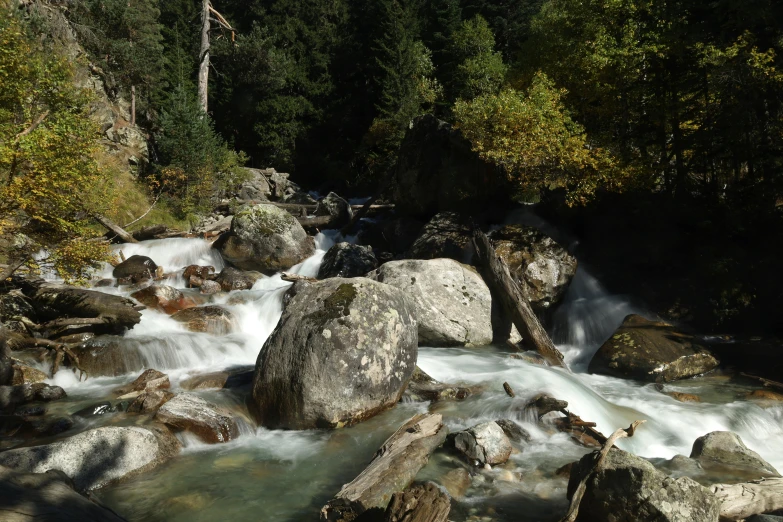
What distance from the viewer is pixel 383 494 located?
5242mm

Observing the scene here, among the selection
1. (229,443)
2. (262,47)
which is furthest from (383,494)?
(262,47)

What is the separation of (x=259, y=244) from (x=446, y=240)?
259 inches

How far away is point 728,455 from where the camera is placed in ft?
21.9

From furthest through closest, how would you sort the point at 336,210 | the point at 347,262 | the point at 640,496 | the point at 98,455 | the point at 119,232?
1. the point at 336,210
2. the point at 119,232
3. the point at 347,262
4. the point at 98,455
5. the point at 640,496

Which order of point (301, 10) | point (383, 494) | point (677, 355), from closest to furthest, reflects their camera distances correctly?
point (383, 494) → point (677, 355) → point (301, 10)

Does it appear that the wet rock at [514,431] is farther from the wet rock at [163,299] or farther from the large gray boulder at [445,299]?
the wet rock at [163,299]

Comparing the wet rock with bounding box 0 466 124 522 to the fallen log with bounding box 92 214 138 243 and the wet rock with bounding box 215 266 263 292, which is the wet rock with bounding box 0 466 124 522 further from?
the fallen log with bounding box 92 214 138 243

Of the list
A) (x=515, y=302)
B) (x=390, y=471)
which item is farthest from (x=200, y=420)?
(x=515, y=302)

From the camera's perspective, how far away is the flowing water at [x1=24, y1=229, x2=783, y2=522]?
5746 millimetres

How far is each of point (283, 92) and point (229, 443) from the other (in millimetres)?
33030

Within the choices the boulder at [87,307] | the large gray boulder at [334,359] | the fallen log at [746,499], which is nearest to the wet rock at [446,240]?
the large gray boulder at [334,359]

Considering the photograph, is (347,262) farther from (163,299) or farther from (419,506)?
(419,506)

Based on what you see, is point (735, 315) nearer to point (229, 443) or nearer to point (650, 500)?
point (650, 500)

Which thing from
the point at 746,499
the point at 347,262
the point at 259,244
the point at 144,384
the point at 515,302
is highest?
the point at 259,244
